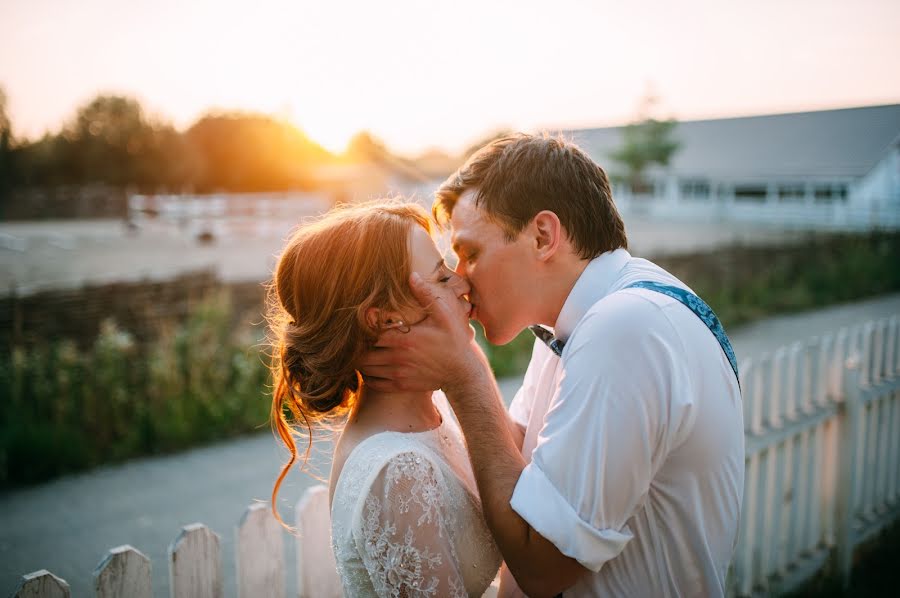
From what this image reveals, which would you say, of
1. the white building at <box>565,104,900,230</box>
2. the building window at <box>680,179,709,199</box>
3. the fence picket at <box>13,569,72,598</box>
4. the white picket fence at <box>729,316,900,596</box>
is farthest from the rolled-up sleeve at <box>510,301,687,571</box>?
the building window at <box>680,179,709,199</box>

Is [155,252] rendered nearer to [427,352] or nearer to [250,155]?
[427,352]

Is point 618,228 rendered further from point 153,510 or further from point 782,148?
point 782,148

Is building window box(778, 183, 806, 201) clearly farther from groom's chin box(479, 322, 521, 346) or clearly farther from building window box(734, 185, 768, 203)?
groom's chin box(479, 322, 521, 346)

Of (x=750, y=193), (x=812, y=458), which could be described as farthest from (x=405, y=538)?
(x=750, y=193)

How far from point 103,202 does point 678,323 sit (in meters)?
47.9

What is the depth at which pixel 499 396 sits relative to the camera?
1957 mm

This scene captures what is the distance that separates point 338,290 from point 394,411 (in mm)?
410

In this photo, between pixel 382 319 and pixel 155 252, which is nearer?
pixel 382 319

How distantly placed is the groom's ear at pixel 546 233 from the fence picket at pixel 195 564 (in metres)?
1.33

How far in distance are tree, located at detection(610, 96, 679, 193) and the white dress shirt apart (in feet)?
154

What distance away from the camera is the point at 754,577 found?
3908 mm

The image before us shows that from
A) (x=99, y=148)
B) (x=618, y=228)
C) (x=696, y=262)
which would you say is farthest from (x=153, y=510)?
(x=99, y=148)

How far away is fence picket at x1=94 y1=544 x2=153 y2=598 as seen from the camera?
1808 mm

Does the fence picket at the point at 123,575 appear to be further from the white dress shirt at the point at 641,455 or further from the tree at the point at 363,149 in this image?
the tree at the point at 363,149
